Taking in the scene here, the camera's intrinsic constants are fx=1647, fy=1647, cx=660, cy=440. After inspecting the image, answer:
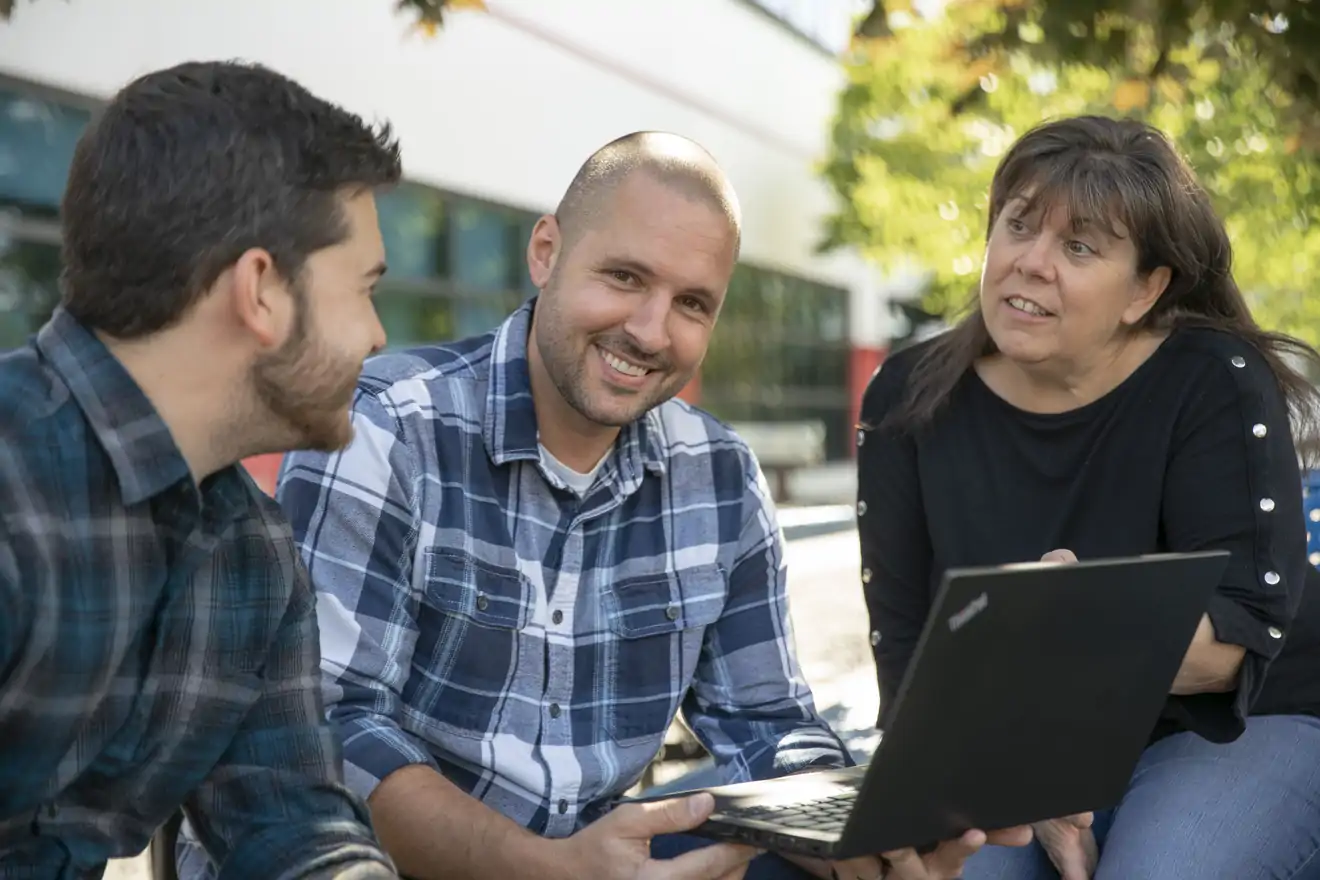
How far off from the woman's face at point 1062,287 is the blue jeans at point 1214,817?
2.51ft

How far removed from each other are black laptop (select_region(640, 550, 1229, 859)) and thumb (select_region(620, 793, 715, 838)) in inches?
1.2

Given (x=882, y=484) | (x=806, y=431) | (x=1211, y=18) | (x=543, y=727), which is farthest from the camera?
(x=806, y=431)

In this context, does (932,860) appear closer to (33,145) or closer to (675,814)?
(675,814)

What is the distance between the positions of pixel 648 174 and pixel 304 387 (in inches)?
42.2

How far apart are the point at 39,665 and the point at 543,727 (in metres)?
1.06

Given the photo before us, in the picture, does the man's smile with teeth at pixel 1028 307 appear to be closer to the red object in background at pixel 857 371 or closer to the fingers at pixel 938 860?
the fingers at pixel 938 860

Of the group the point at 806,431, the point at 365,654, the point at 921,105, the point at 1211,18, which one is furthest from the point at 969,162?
the point at 365,654

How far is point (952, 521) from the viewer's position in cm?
325

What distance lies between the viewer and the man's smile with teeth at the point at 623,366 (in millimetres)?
2805

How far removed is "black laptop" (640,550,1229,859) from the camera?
1901 millimetres

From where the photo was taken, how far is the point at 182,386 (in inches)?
76.2

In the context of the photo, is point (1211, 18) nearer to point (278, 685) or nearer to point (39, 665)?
point (278, 685)

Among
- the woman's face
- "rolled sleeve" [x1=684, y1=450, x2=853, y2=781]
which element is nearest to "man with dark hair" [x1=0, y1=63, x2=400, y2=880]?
"rolled sleeve" [x1=684, y1=450, x2=853, y2=781]

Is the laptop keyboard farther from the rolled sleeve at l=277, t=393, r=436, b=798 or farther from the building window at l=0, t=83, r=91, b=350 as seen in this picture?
the building window at l=0, t=83, r=91, b=350
